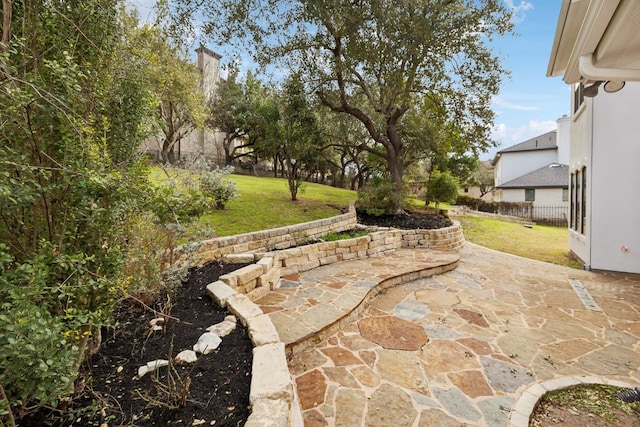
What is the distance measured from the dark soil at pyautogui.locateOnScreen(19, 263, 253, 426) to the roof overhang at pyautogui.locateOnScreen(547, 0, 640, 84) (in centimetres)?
372

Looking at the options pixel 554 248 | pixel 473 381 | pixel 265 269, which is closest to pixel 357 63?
pixel 265 269

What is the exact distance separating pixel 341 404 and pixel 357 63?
8.03 m

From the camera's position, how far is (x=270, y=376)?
1952 millimetres

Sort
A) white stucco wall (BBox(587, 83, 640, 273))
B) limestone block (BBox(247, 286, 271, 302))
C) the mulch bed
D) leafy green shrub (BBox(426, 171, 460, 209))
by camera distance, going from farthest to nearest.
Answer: leafy green shrub (BBox(426, 171, 460, 209)) → white stucco wall (BBox(587, 83, 640, 273)) → limestone block (BBox(247, 286, 271, 302)) → the mulch bed

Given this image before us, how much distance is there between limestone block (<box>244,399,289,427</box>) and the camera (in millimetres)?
1546

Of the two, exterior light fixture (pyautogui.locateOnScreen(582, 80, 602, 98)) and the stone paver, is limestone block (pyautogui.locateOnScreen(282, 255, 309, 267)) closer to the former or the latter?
the stone paver

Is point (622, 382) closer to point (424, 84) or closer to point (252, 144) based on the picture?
point (424, 84)

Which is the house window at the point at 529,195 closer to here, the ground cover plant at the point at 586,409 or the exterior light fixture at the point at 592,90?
the exterior light fixture at the point at 592,90

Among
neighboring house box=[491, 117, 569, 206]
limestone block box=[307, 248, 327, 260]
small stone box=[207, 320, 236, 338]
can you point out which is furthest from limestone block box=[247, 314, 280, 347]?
neighboring house box=[491, 117, 569, 206]

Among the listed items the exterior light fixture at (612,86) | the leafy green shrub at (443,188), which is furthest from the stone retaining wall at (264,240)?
the leafy green shrub at (443,188)

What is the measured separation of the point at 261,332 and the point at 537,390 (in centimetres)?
262

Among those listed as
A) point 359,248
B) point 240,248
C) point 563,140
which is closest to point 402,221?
point 359,248

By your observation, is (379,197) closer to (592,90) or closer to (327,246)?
(327,246)

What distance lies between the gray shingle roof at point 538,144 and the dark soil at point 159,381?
2932cm
